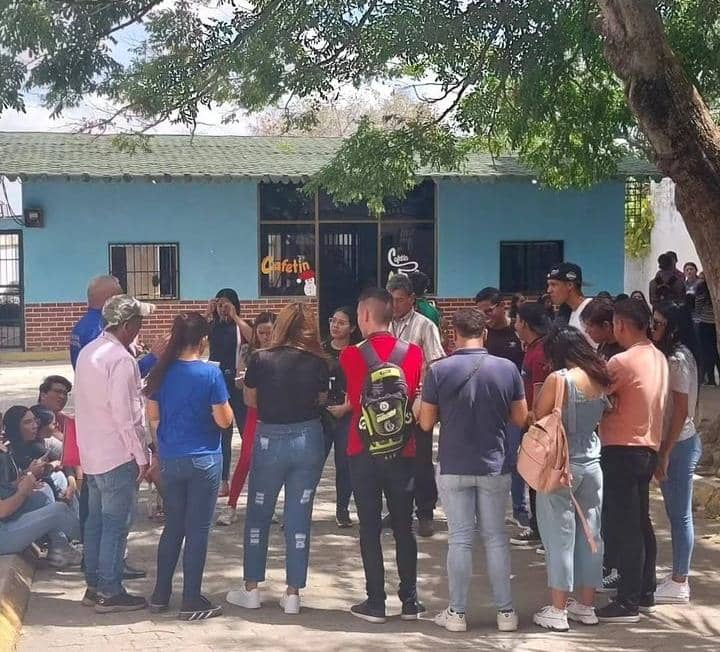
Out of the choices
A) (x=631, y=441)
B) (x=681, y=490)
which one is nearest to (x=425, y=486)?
(x=681, y=490)

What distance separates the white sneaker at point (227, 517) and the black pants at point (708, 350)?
866 cm

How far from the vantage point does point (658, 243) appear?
84.8 feet

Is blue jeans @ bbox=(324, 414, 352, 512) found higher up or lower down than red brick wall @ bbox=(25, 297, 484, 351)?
lower down

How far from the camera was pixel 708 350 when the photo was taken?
49.0 ft

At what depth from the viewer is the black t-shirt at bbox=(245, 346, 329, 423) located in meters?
5.77

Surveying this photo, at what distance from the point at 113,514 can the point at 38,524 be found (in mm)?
884

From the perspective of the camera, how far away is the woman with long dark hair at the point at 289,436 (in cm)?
578

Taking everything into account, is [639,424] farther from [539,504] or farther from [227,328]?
[227,328]

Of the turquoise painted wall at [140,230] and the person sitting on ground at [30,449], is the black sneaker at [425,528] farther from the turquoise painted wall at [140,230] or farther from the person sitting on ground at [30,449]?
the turquoise painted wall at [140,230]

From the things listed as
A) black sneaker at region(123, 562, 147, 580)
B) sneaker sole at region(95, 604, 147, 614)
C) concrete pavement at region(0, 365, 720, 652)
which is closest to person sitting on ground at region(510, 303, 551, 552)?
concrete pavement at region(0, 365, 720, 652)

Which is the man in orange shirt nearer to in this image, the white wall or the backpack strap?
the backpack strap

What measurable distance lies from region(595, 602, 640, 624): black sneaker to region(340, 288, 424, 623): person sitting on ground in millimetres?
966

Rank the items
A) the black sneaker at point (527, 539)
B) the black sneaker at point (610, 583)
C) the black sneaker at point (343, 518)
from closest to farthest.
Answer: the black sneaker at point (610, 583), the black sneaker at point (527, 539), the black sneaker at point (343, 518)

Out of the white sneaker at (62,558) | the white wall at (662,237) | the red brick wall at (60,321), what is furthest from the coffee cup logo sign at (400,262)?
the white sneaker at (62,558)
